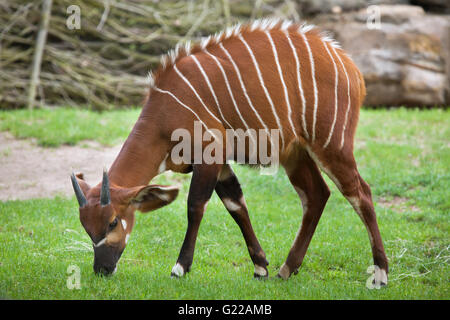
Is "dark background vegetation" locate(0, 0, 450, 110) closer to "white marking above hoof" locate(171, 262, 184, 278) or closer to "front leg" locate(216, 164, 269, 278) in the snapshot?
"front leg" locate(216, 164, 269, 278)

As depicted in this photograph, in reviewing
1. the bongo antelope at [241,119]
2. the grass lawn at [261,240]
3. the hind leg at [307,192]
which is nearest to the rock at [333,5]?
the grass lawn at [261,240]

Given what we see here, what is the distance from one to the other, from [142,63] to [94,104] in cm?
143

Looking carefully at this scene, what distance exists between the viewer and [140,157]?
4617 mm

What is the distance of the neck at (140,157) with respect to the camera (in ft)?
15.1

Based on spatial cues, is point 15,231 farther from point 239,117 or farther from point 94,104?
point 94,104

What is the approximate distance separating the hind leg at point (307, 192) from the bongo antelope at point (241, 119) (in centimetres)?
1

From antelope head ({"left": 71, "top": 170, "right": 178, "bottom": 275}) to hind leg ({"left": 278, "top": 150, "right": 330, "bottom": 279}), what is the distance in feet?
4.13

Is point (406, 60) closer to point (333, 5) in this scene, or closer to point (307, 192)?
point (333, 5)

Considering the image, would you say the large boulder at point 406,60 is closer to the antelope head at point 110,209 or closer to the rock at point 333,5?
the rock at point 333,5

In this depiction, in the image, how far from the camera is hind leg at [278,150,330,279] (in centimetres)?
531

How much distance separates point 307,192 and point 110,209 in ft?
5.97

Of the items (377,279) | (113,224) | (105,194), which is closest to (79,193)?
(105,194)

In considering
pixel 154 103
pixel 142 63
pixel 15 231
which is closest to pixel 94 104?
pixel 142 63

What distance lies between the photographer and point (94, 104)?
11.6 metres
